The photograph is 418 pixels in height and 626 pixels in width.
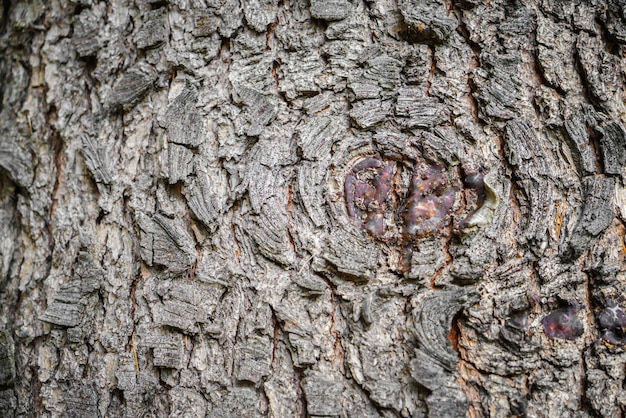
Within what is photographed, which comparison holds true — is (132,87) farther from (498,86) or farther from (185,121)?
(498,86)

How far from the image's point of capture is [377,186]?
102 centimetres

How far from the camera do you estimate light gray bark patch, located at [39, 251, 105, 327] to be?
42.9 inches

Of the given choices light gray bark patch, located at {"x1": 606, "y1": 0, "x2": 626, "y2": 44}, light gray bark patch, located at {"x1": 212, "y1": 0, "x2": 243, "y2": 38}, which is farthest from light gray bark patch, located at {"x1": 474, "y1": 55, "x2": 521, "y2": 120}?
light gray bark patch, located at {"x1": 212, "y1": 0, "x2": 243, "y2": 38}

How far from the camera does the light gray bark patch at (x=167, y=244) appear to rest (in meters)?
1.04

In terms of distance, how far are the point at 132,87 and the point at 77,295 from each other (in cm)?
45

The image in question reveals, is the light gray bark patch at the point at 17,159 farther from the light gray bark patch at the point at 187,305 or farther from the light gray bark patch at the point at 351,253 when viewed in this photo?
the light gray bark patch at the point at 351,253

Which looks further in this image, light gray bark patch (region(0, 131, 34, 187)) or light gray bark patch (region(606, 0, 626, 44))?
light gray bark patch (region(0, 131, 34, 187))

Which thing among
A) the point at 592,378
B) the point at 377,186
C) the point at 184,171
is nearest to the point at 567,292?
the point at 592,378

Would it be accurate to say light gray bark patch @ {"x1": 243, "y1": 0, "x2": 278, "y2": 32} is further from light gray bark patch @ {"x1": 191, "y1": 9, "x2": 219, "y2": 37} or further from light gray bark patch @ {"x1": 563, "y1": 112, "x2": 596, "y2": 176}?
light gray bark patch @ {"x1": 563, "y1": 112, "x2": 596, "y2": 176}

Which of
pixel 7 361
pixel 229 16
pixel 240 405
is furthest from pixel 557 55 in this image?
pixel 7 361

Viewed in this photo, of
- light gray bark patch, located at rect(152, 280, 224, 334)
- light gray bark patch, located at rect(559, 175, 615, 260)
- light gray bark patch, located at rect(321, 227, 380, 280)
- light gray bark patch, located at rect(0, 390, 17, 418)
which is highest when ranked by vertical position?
light gray bark patch, located at rect(559, 175, 615, 260)

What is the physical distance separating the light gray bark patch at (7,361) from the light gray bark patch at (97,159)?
0.43 metres

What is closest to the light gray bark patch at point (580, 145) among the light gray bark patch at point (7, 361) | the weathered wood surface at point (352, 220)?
the weathered wood surface at point (352, 220)

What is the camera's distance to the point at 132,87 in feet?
3.66
